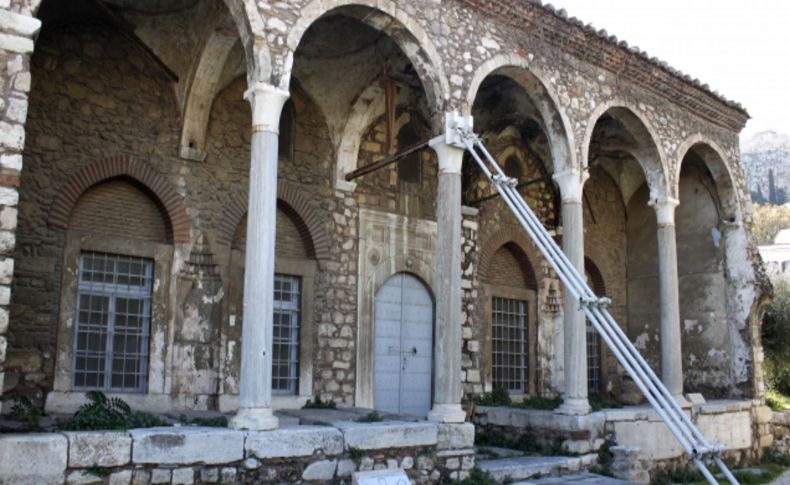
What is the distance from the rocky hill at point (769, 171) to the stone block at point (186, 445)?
68707 millimetres

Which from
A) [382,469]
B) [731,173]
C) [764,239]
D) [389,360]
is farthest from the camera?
[764,239]

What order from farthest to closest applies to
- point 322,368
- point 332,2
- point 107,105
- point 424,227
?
point 424,227
point 322,368
point 107,105
point 332,2

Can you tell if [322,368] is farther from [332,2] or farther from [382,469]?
[332,2]

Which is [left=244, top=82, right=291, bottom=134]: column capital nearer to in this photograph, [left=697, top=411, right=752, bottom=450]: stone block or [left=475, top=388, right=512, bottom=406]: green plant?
[left=475, top=388, right=512, bottom=406]: green plant

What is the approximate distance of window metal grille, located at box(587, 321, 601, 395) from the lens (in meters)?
14.8

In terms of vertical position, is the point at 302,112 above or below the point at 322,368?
above

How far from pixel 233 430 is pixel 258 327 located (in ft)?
3.25

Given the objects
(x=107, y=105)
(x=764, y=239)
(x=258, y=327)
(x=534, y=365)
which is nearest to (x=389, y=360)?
(x=534, y=365)

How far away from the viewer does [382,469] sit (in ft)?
24.6

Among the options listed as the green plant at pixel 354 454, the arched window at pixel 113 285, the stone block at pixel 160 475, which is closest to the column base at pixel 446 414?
the green plant at pixel 354 454

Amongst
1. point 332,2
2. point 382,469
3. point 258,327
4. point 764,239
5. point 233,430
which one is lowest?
point 382,469

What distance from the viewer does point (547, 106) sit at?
35.0 ft

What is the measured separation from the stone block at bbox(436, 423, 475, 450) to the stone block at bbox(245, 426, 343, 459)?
1.41 metres

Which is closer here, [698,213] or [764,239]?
[698,213]
